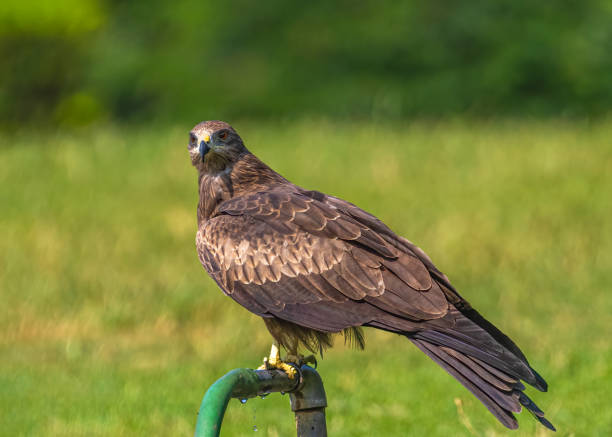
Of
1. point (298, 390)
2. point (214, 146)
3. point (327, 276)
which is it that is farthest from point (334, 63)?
point (298, 390)

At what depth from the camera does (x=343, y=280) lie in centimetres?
472

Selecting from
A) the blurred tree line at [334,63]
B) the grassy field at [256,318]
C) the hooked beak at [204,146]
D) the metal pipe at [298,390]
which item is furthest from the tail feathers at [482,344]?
the blurred tree line at [334,63]

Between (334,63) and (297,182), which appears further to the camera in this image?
(334,63)

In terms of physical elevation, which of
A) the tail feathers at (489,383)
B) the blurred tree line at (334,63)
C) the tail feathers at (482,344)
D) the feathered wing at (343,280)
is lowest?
the tail feathers at (489,383)

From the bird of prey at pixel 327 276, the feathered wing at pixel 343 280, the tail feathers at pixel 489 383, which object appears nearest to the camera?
the tail feathers at pixel 489 383

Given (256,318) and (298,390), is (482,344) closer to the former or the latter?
(298,390)

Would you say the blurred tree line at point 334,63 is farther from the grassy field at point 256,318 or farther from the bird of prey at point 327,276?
the bird of prey at point 327,276

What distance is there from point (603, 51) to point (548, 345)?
16.9 meters

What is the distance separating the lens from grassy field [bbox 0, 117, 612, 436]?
716 centimetres

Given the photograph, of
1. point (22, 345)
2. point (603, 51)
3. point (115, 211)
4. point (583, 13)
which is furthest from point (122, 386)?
point (583, 13)

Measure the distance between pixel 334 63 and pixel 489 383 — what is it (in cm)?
2096

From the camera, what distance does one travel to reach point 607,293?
10.2 meters

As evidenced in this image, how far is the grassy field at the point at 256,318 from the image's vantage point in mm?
7164

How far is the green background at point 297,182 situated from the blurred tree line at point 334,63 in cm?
6
